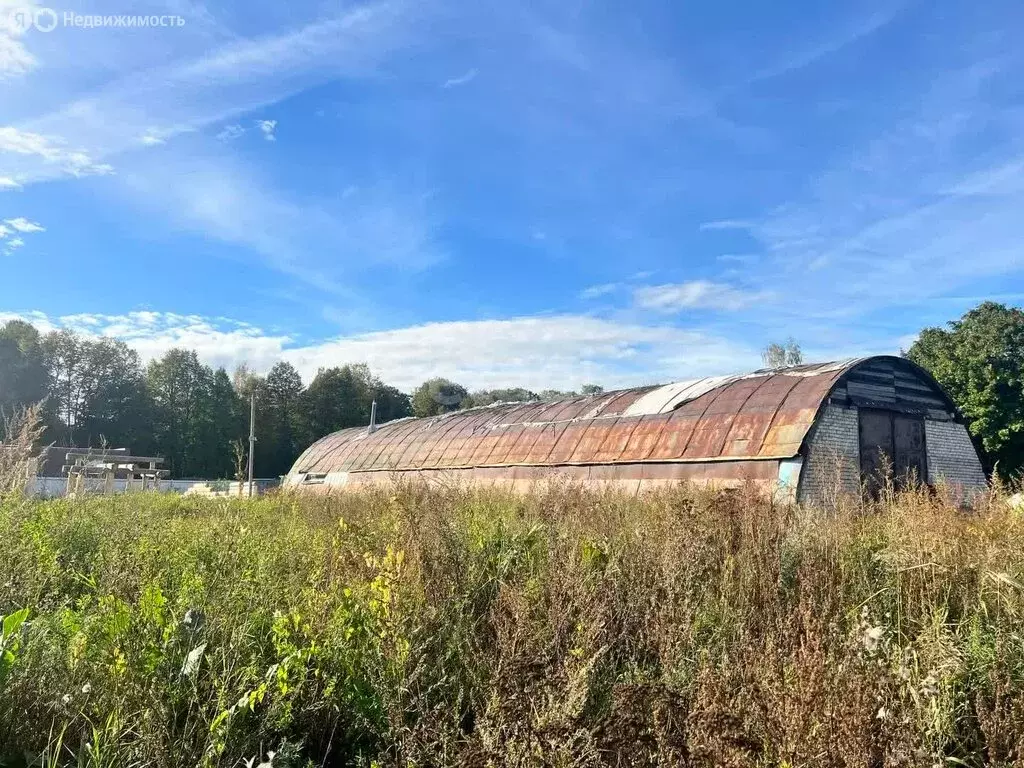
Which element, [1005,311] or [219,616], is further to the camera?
[1005,311]

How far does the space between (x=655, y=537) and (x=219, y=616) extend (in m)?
3.69

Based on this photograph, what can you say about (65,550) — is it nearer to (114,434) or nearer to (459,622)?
(459,622)

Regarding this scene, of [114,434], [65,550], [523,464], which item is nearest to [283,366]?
[114,434]

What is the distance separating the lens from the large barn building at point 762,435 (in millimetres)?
12180

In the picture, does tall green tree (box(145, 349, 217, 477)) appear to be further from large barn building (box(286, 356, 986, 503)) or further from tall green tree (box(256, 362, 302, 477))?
large barn building (box(286, 356, 986, 503))

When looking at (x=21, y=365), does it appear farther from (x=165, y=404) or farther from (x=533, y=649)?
(x=533, y=649)

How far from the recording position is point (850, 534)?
6.50 m

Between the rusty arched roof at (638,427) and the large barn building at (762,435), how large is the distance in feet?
0.12

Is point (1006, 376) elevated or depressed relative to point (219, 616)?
elevated

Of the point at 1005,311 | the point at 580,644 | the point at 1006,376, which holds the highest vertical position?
the point at 1005,311

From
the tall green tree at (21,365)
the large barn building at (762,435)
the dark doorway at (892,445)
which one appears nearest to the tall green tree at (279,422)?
the tall green tree at (21,365)

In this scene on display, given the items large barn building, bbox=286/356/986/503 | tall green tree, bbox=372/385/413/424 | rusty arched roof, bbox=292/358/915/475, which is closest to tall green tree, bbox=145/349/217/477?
tall green tree, bbox=372/385/413/424

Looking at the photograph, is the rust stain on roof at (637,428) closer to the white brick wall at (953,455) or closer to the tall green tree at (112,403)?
the white brick wall at (953,455)

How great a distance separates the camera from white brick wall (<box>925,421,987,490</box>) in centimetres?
1415
